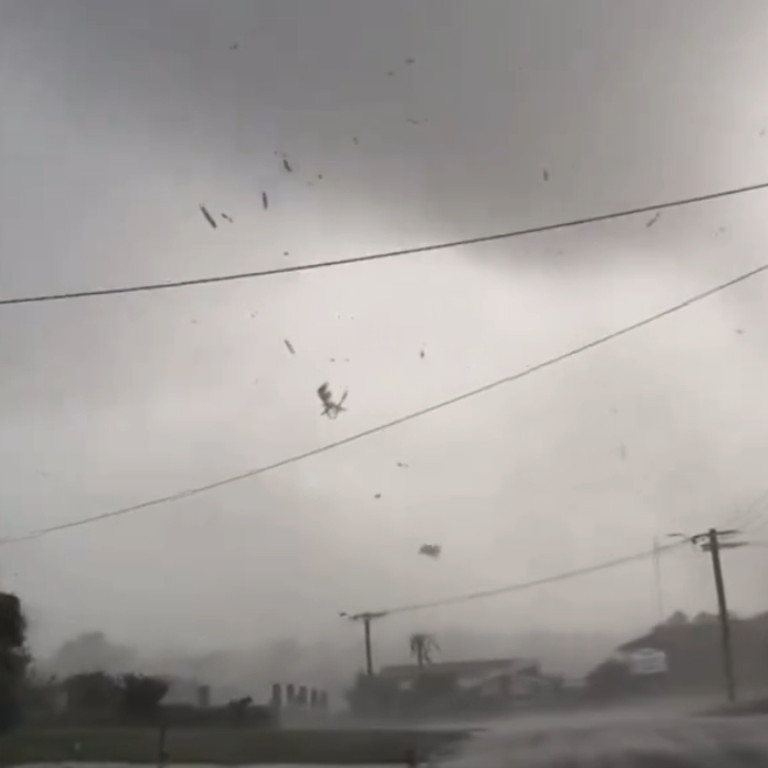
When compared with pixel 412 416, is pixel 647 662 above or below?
below

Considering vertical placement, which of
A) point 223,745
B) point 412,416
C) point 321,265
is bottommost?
point 223,745

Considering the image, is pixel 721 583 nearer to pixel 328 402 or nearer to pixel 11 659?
pixel 328 402

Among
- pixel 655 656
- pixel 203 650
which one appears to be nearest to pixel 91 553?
pixel 203 650

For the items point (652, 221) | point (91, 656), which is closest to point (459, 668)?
point (91, 656)

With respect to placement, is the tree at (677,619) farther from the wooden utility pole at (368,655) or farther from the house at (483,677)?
the wooden utility pole at (368,655)

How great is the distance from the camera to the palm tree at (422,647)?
3.15ft

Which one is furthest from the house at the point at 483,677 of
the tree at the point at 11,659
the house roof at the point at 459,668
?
the tree at the point at 11,659

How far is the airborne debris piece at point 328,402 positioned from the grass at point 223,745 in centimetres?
31

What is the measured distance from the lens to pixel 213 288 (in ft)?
3.53

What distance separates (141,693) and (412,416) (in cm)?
38

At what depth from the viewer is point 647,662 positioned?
37.0 inches

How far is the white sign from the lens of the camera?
94 centimetres

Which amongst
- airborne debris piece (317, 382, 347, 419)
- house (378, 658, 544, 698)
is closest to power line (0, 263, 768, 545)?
airborne debris piece (317, 382, 347, 419)

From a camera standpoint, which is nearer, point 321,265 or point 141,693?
point 141,693
